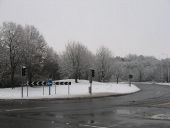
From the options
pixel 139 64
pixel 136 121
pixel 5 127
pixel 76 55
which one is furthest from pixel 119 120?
pixel 139 64

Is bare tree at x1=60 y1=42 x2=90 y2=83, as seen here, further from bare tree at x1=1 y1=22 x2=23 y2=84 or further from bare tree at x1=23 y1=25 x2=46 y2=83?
bare tree at x1=1 y1=22 x2=23 y2=84

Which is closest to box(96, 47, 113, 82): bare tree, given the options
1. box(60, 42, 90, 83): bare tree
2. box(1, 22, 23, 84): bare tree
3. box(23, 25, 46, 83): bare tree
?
box(60, 42, 90, 83): bare tree

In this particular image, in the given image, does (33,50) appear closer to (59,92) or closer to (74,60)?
(59,92)

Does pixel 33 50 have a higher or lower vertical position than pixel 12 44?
lower

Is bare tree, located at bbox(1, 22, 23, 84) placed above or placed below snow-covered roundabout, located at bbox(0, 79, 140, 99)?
above

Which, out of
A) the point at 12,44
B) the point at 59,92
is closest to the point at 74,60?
the point at 12,44

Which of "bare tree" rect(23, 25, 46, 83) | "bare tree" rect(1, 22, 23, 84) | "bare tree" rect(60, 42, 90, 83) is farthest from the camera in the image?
"bare tree" rect(60, 42, 90, 83)

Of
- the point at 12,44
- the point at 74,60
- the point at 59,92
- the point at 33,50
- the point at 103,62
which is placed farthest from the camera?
the point at 103,62

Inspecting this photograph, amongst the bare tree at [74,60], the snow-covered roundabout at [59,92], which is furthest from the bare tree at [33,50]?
the bare tree at [74,60]

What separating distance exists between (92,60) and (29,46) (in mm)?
41933

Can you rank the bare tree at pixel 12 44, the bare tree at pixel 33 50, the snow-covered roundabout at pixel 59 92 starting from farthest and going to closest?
the bare tree at pixel 33 50
the bare tree at pixel 12 44
the snow-covered roundabout at pixel 59 92

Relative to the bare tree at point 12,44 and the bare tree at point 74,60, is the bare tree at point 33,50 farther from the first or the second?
the bare tree at point 74,60

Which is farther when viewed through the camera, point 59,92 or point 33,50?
point 33,50

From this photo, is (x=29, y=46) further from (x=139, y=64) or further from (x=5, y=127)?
(x=139, y=64)
